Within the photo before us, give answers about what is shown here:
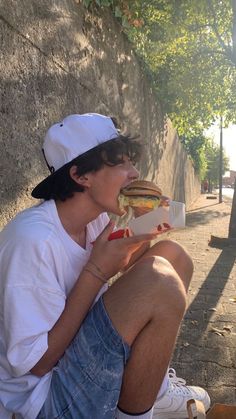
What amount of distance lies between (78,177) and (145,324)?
0.70 m

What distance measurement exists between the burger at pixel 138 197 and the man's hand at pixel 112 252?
21 centimetres

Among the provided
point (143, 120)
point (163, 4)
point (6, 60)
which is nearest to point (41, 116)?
point (6, 60)

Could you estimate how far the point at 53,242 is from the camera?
1.79m

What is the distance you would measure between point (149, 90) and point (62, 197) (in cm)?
610

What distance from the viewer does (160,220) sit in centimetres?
207

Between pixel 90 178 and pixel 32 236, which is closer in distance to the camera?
pixel 32 236

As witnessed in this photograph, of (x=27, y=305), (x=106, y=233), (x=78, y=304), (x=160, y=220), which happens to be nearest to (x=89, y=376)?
(x=78, y=304)

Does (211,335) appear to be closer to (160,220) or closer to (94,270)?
(160,220)

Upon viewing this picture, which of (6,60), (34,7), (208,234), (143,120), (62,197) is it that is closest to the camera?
(62,197)

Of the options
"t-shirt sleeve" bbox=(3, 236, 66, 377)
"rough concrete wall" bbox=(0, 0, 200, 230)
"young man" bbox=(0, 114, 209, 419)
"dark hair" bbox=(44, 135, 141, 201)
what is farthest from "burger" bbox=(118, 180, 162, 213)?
"rough concrete wall" bbox=(0, 0, 200, 230)

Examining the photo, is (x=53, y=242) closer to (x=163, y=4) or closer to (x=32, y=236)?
(x=32, y=236)

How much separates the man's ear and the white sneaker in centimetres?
120

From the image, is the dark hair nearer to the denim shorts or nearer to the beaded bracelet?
the beaded bracelet

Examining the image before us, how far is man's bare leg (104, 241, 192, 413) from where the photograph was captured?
183 cm
